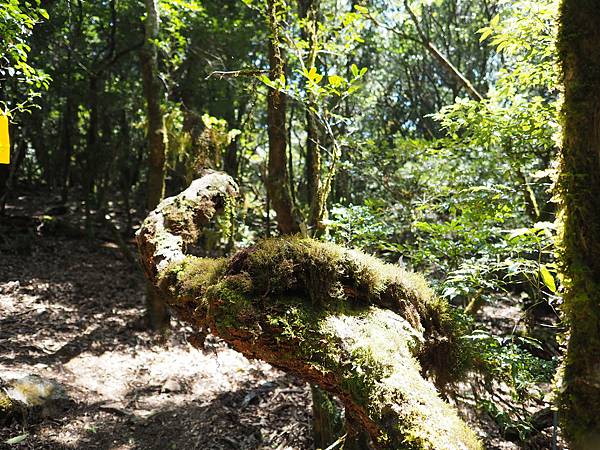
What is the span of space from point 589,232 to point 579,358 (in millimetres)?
462

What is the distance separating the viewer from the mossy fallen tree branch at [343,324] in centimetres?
173

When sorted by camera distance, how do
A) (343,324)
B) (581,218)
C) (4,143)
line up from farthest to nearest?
(4,143) → (343,324) → (581,218)

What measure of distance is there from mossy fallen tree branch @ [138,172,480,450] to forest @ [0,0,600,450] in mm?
12

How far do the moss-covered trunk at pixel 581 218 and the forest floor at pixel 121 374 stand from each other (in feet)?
10.4

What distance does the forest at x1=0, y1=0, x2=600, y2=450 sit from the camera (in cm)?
176

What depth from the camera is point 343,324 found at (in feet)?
6.72

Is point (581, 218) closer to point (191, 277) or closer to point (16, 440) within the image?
point (191, 277)

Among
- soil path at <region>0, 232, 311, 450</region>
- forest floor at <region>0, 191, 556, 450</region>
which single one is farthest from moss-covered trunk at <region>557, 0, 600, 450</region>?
forest floor at <region>0, 191, 556, 450</region>

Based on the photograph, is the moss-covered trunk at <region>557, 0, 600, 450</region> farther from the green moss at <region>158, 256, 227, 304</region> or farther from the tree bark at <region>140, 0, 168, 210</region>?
the tree bark at <region>140, 0, 168, 210</region>

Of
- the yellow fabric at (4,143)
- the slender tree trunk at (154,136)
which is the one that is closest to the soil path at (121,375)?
the slender tree trunk at (154,136)

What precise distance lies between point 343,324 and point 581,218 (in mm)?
1072

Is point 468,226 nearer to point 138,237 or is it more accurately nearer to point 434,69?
point 138,237

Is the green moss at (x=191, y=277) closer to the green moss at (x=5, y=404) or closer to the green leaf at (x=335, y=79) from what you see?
the green leaf at (x=335, y=79)

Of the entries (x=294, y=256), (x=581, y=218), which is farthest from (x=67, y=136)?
(x=581, y=218)
